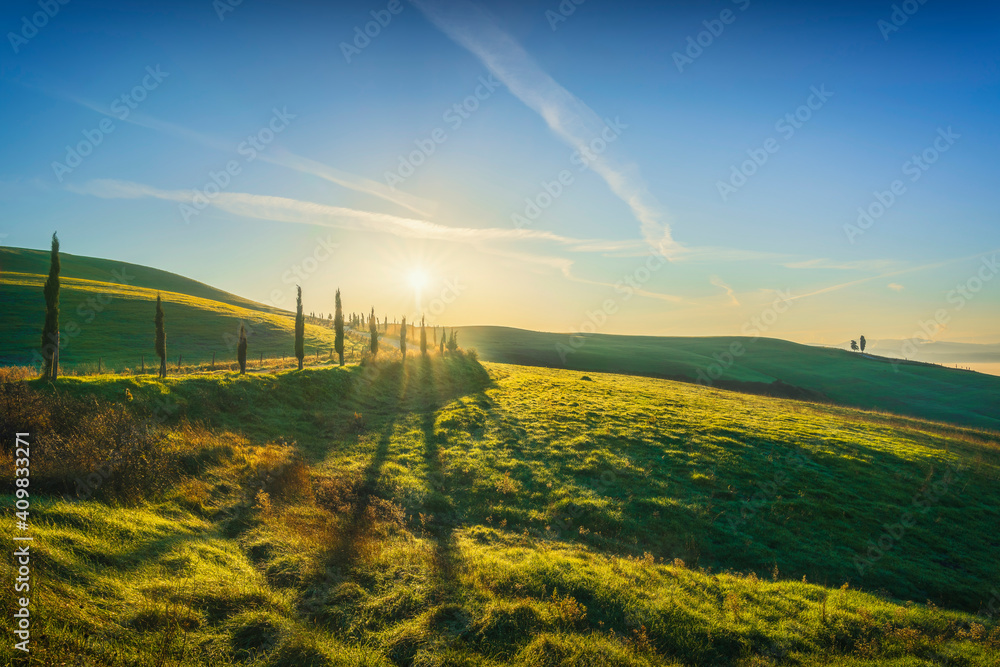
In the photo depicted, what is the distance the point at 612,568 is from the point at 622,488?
7171mm

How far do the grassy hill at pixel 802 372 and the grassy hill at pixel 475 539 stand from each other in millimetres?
50768

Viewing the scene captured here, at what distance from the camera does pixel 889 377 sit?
80.9 metres

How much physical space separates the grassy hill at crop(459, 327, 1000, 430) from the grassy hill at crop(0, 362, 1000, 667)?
5077 cm

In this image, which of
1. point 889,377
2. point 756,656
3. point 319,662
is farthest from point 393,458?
point 889,377

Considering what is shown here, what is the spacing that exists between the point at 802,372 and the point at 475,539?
10351cm

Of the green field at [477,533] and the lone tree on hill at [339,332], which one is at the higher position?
the lone tree on hill at [339,332]

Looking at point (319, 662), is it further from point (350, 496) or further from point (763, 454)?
point (763, 454)

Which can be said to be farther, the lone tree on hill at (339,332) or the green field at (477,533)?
the lone tree on hill at (339,332)

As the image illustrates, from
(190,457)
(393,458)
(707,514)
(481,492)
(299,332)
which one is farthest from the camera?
(299,332)

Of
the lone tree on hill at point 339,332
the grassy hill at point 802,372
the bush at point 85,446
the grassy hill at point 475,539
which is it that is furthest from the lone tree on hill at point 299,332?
the grassy hill at point 802,372

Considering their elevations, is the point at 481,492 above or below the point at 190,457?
below

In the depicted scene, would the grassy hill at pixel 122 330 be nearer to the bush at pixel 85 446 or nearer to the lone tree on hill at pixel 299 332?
the lone tree on hill at pixel 299 332

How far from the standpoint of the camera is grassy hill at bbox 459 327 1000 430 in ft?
213

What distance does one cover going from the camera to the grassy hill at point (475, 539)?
717 centimetres
